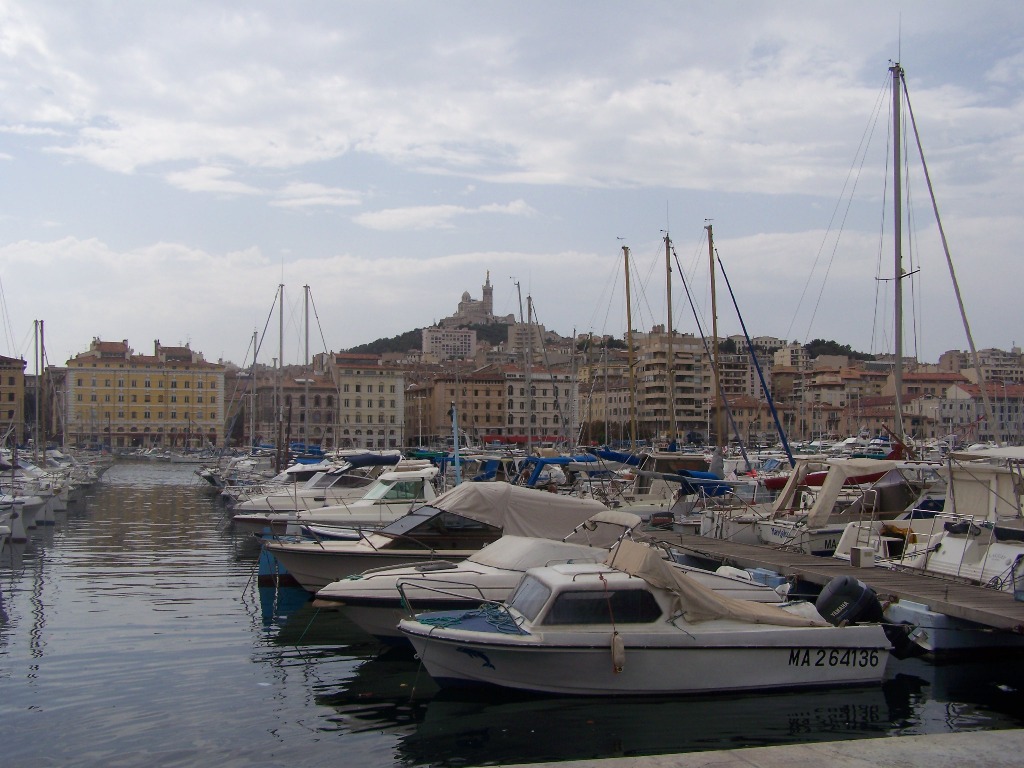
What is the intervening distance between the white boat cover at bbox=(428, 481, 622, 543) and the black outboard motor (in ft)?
20.8

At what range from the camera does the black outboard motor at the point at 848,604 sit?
43.0 feet

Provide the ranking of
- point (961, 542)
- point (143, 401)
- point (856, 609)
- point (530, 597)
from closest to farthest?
point (530, 597), point (856, 609), point (961, 542), point (143, 401)

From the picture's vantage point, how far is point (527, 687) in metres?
11.9

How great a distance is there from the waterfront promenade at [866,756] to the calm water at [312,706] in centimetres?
300

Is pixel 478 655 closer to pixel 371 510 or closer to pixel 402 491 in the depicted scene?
pixel 371 510

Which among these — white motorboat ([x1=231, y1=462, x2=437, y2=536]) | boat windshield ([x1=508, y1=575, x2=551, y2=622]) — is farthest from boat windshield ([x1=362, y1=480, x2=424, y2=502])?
boat windshield ([x1=508, y1=575, x2=551, y2=622])

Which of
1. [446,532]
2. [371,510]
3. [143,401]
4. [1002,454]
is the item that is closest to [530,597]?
[446,532]

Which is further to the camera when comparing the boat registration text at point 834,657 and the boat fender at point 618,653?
the boat registration text at point 834,657

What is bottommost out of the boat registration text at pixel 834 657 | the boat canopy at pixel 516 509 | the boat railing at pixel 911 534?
the boat registration text at pixel 834 657

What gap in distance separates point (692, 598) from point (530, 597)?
2.10m

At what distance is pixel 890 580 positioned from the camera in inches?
620

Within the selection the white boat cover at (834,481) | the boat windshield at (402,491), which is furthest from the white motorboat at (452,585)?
the boat windshield at (402,491)

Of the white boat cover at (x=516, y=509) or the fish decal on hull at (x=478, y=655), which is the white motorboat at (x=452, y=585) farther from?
the white boat cover at (x=516, y=509)

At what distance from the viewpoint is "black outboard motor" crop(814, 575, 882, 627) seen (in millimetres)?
13094
